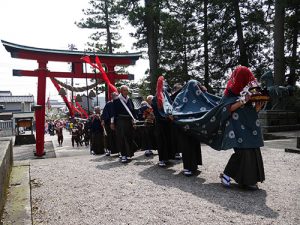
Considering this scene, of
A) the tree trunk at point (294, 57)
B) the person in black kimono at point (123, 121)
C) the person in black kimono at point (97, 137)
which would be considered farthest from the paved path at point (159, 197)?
the tree trunk at point (294, 57)

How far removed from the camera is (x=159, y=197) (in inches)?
160

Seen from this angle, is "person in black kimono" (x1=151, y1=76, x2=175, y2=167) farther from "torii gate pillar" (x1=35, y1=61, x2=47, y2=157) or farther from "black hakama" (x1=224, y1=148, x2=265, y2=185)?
"torii gate pillar" (x1=35, y1=61, x2=47, y2=157)

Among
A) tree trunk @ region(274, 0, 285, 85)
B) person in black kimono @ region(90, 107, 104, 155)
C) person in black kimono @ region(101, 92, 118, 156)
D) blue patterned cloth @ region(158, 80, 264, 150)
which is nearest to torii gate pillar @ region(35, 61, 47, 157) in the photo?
person in black kimono @ region(90, 107, 104, 155)

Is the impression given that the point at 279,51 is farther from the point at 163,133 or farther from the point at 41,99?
the point at 41,99

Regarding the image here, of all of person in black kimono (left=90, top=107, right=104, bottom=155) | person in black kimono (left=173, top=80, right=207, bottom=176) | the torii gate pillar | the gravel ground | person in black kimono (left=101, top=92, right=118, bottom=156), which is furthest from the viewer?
the torii gate pillar

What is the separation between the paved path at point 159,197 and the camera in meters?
3.32

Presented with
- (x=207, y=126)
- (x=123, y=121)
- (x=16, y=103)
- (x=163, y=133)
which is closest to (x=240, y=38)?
(x=123, y=121)

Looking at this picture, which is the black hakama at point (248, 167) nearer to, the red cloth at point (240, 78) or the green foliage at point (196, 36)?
the red cloth at point (240, 78)

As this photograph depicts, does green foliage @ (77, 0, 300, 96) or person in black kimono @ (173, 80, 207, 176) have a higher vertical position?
green foliage @ (77, 0, 300, 96)

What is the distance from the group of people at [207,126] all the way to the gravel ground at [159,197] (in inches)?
11.6

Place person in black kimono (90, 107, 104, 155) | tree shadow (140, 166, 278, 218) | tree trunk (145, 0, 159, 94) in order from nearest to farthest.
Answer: tree shadow (140, 166, 278, 218) < person in black kimono (90, 107, 104, 155) < tree trunk (145, 0, 159, 94)

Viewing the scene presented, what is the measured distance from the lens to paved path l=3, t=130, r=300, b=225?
332 centimetres

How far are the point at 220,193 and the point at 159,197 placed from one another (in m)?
0.87

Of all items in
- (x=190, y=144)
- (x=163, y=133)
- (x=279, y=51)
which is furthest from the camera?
(x=279, y=51)
